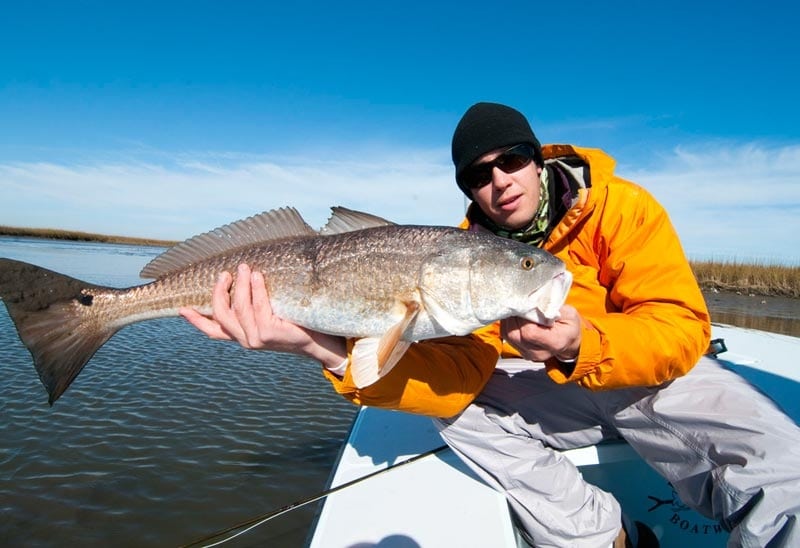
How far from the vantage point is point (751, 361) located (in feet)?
16.3

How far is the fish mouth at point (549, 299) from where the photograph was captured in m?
2.32

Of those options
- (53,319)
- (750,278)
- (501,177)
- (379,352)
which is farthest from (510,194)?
(750,278)

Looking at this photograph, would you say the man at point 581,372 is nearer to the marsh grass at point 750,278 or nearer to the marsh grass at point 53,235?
the marsh grass at point 750,278

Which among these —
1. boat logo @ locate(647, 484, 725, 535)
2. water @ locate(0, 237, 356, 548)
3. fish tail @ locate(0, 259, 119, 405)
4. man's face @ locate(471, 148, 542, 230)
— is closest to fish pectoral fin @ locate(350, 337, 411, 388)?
man's face @ locate(471, 148, 542, 230)

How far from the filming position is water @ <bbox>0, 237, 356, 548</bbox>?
15.3 feet

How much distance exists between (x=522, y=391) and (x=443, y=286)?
1146mm

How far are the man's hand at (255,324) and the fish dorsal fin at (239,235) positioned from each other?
13.6 inches

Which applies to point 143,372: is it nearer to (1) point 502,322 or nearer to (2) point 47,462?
(2) point 47,462

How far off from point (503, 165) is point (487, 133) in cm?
23

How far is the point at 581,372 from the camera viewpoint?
2.49 meters

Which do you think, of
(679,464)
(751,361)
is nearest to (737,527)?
(679,464)

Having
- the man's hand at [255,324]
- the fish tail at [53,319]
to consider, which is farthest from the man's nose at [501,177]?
the fish tail at [53,319]

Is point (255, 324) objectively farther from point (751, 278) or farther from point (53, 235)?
point (53, 235)

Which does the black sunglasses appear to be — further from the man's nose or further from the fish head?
the fish head
